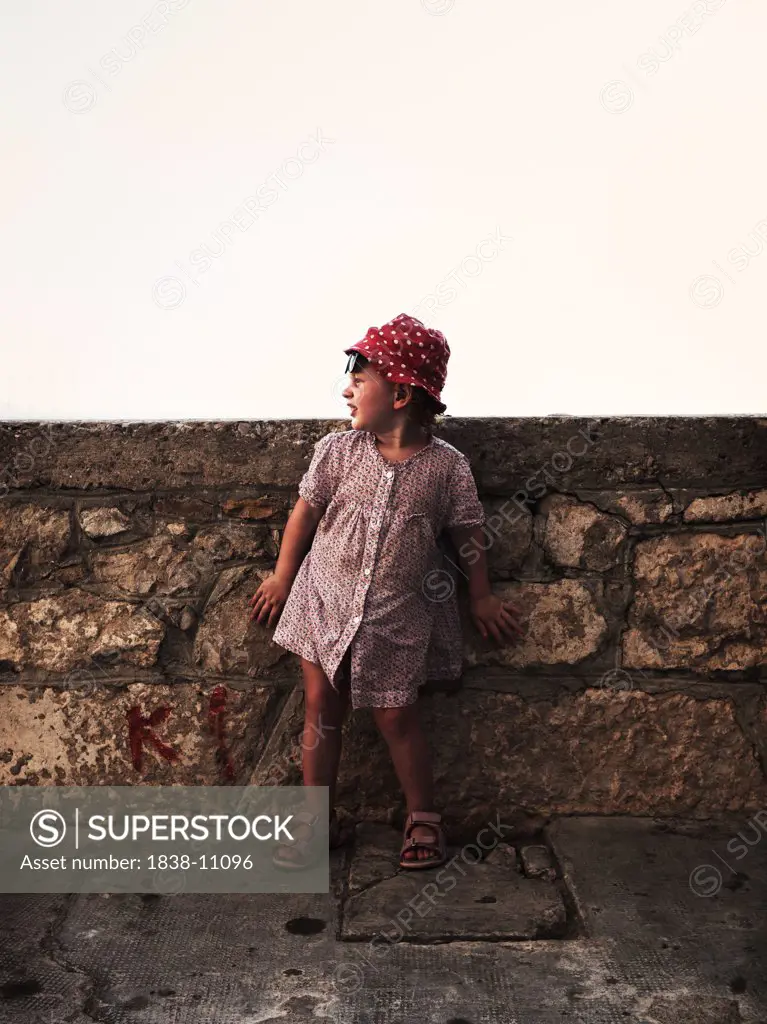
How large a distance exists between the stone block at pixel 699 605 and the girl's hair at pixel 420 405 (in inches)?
26.7

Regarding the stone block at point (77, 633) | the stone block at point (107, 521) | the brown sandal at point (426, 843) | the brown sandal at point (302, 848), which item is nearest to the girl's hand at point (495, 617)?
the brown sandal at point (426, 843)

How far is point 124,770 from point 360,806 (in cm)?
65

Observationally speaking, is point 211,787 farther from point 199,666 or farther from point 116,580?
point 116,580

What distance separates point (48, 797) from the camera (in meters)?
2.78

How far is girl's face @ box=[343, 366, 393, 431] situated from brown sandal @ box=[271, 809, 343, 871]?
3.34 ft

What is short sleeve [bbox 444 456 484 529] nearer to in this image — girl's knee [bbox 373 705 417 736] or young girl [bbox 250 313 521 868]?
young girl [bbox 250 313 521 868]

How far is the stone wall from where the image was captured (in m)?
2.70

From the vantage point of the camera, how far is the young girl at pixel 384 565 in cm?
249

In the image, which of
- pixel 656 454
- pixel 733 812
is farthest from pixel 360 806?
pixel 656 454

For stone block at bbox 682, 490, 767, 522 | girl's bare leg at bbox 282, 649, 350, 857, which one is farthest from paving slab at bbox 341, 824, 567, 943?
stone block at bbox 682, 490, 767, 522

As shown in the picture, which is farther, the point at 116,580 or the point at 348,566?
the point at 116,580

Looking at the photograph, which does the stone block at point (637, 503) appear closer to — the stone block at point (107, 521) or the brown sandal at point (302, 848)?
the brown sandal at point (302, 848)

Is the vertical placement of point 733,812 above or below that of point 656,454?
below

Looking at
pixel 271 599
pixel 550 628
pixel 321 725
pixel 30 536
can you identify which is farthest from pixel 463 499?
pixel 30 536
